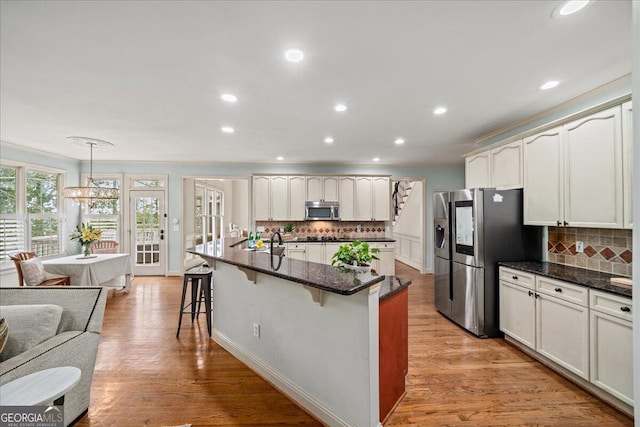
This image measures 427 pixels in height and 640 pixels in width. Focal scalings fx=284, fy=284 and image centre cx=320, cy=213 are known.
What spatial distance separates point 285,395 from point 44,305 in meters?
1.80

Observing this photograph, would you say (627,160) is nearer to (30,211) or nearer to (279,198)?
(279,198)

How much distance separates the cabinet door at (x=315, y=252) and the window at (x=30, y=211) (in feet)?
16.3

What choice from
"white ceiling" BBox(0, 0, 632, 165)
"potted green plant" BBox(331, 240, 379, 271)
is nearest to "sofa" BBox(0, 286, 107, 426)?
"white ceiling" BBox(0, 0, 632, 165)

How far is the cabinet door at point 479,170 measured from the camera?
367 cm

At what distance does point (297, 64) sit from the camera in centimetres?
219

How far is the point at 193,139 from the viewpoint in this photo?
4.41 meters

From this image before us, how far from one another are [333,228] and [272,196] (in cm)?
158

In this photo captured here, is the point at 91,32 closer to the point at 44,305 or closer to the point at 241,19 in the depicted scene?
the point at 241,19

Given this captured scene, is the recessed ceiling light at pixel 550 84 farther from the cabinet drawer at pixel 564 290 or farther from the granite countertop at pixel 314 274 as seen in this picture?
the granite countertop at pixel 314 274

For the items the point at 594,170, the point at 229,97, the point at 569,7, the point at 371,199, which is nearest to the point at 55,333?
the point at 229,97

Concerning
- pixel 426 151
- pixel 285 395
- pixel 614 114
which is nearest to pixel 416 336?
pixel 285 395

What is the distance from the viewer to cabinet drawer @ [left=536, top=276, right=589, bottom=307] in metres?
2.22

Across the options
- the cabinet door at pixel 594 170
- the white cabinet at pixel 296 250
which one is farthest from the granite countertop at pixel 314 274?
the white cabinet at pixel 296 250

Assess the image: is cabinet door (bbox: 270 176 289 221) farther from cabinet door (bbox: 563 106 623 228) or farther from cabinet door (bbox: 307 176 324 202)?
cabinet door (bbox: 563 106 623 228)
